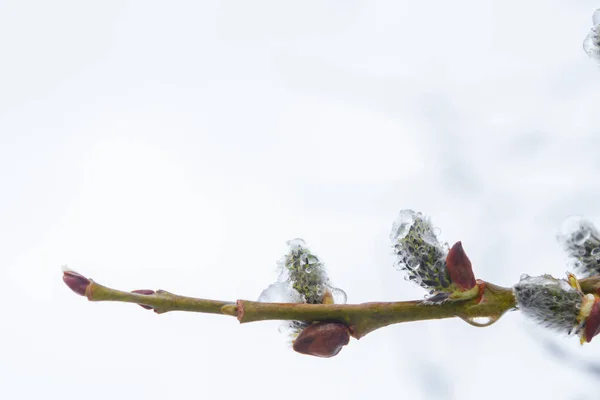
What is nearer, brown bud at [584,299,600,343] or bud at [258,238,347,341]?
brown bud at [584,299,600,343]

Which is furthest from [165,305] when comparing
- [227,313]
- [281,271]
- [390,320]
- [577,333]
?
[577,333]

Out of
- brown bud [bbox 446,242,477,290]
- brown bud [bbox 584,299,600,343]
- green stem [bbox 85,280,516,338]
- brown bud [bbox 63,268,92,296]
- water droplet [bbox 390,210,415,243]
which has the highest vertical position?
water droplet [bbox 390,210,415,243]

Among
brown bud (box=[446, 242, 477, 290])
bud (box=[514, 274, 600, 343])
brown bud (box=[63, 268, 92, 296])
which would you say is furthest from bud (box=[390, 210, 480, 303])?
brown bud (box=[63, 268, 92, 296])

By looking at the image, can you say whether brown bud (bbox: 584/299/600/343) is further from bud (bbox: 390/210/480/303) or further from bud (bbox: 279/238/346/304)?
bud (bbox: 279/238/346/304)

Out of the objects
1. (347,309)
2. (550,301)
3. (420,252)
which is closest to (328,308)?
(347,309)

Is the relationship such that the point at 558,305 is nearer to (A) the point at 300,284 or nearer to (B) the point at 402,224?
(B) the point at 402,224

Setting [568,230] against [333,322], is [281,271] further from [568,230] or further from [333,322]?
[568,230]

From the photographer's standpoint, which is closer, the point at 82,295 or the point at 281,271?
the point at 82,295
